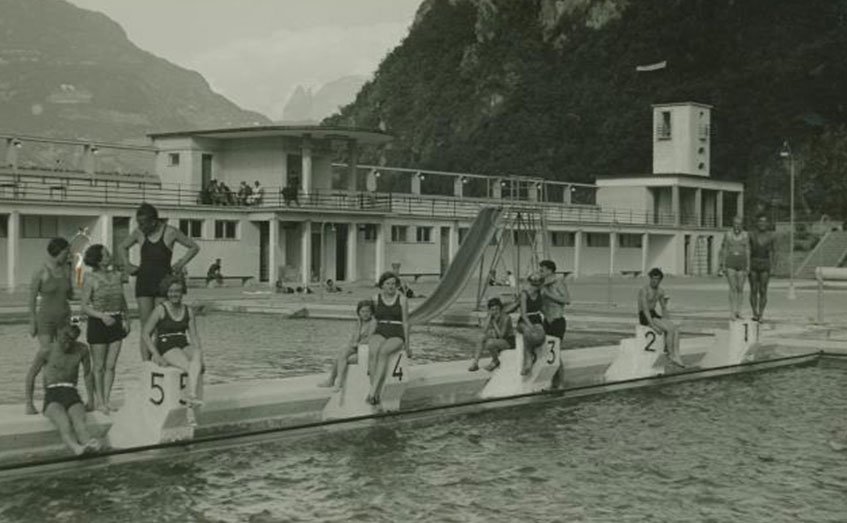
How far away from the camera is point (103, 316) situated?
37.1ft

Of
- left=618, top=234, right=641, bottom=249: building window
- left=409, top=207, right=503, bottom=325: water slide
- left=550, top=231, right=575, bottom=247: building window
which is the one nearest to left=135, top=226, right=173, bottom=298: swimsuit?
left=409, top=207, right=503, bottom=325: water slide

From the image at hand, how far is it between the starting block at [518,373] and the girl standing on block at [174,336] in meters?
4.78

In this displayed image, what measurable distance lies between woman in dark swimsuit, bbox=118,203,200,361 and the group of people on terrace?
126 feet

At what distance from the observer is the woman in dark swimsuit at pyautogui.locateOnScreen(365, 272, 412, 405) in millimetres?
13109

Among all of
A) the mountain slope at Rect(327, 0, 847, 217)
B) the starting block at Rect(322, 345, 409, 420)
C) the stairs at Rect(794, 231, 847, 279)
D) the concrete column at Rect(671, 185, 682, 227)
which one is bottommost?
the starting block at Rect(322, 345, 409, 420)

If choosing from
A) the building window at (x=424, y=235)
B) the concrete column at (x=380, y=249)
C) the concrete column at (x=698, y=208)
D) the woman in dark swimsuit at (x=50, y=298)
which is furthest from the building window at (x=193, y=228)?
the concrete column at (x=698, y=208)

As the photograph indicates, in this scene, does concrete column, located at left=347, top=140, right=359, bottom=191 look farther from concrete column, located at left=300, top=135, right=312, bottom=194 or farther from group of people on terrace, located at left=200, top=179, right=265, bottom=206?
group of people on terrace, located at left=200, top=179, right=265, bottom=206

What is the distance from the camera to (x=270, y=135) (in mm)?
52062

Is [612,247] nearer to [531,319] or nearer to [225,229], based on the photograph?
[225,229]

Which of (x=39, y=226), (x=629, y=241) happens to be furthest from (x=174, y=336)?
(x=629, y=241)

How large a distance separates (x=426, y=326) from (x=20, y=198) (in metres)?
21.1

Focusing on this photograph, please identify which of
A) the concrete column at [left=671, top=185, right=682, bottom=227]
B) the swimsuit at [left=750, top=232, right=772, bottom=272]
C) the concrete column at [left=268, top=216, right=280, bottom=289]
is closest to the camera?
the swimsuit at [left=750, top=232, right=772, bottom=272]

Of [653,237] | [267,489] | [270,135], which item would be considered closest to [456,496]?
[267,489]

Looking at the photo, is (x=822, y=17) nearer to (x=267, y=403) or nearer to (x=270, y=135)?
(x=270, y=135)
